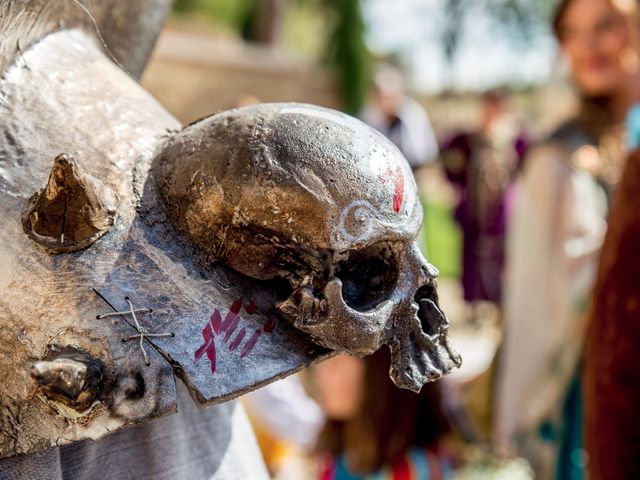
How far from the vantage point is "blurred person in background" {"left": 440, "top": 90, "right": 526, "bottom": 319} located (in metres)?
4.89

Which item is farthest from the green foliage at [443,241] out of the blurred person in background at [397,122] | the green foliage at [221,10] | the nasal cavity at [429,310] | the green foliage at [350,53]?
the nasal cavity at [429,310]

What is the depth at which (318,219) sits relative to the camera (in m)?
0.60

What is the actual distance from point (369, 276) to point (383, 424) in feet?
4.34

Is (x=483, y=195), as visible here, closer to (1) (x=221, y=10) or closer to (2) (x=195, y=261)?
(2) (x=195, y=261)

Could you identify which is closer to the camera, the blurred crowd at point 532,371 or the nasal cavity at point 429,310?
Result: the nasal cavity at point 429,310

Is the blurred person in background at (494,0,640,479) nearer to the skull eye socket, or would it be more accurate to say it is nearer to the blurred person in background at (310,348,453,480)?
the blurred person in background at (310,348,453,480)

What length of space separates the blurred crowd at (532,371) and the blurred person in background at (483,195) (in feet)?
7.36

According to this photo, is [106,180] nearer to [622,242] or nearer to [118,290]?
[118,290]

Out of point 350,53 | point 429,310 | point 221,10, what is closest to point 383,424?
point 429,310

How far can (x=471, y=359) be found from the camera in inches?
186

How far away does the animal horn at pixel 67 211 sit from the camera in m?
0.58

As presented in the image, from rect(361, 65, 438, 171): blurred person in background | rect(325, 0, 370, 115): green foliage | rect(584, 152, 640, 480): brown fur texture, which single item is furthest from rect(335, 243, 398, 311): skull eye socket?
rect(325, 0, 370, 115): green foliage

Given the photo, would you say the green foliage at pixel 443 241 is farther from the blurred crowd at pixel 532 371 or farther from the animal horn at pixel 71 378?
the animal horn at pixel 71 378

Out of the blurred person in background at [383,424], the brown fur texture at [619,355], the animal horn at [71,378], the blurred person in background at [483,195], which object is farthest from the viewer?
the blurred person in background at [483,195]
